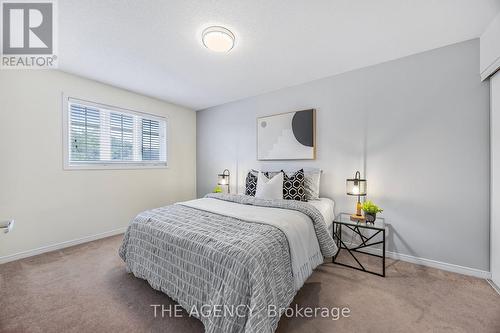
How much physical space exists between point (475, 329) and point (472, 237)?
1007 mm

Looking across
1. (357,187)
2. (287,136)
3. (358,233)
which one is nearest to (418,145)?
(357,187)

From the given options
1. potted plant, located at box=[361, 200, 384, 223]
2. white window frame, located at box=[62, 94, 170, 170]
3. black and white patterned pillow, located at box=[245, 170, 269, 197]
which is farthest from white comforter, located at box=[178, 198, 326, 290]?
white window frame, located at box=[62, 94, 170, 170]

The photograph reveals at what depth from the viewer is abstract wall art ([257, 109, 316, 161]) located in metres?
2.98

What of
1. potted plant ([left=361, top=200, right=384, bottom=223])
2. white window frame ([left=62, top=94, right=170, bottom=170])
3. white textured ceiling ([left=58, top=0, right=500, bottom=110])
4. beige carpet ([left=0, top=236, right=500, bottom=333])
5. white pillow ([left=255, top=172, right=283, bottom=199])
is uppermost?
white textured ceiling ([left=58, top=0, right=500, bottom=110])

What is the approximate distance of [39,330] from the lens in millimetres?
1398

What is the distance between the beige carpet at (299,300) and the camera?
4.72 ft

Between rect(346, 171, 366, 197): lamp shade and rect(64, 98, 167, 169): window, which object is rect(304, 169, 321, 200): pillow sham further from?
rect(64, 98, 167, 169): window

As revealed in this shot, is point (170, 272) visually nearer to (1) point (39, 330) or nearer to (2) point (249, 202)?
(1) point (39, 330)

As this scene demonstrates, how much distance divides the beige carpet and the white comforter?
0.28 m

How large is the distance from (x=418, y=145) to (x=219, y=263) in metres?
2.45

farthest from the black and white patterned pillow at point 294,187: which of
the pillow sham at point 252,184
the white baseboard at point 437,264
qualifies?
the white baseboard at point 437,264

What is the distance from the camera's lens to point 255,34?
6.35 ft

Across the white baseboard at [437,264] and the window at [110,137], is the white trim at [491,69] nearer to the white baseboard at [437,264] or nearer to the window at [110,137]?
the white baseboard at [437,264]

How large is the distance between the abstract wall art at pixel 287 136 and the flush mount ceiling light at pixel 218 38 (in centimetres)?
150
